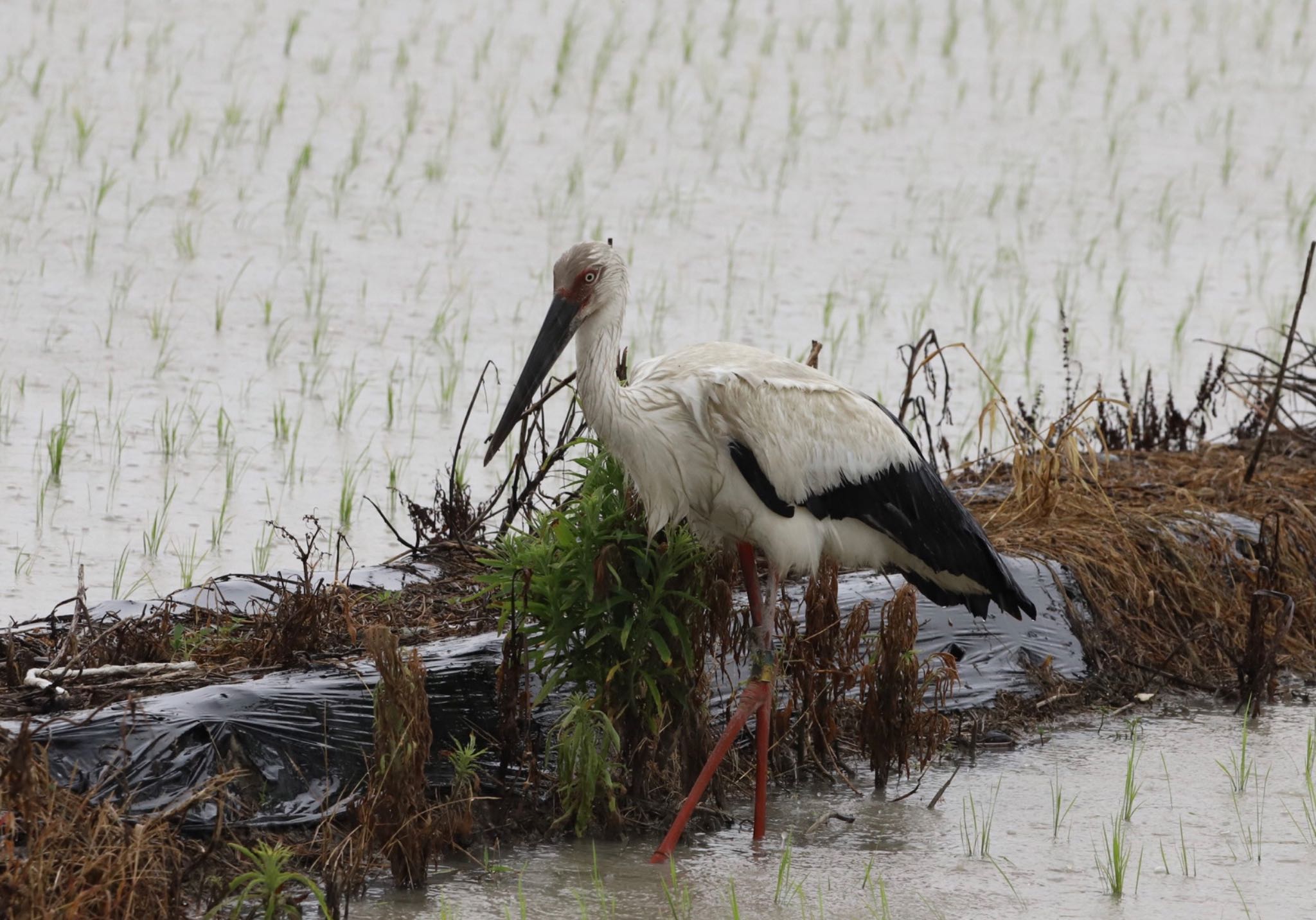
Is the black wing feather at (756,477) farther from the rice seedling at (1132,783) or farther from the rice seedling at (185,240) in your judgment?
the rice seedling at (185,240)

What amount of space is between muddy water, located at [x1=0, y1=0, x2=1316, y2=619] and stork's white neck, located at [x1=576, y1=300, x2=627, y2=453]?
6.35ft

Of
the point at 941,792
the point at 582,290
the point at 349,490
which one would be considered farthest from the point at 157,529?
the point at 941,792

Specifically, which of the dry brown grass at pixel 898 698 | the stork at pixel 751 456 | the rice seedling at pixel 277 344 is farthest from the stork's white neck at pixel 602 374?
the rice seedling at pixel 277 344

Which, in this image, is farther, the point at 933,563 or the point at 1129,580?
the point at 1129,580

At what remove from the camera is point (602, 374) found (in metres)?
4.38

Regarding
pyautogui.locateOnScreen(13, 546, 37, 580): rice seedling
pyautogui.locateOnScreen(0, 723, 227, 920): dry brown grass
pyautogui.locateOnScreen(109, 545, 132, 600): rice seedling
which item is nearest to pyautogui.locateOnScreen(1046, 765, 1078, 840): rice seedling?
pyautogui.locateOnScreen(0, 723, 227, 920): dry brown grass

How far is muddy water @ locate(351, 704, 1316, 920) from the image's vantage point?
411cm

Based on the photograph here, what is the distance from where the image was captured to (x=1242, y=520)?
6.38 m

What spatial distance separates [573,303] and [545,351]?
0.14 metres

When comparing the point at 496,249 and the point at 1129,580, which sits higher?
the point at 496,249

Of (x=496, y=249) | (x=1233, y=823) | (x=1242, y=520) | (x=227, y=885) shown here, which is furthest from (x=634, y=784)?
(x=496, y=249)

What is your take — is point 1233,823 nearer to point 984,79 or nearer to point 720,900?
point 720,900

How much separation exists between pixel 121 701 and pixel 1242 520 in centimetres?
410

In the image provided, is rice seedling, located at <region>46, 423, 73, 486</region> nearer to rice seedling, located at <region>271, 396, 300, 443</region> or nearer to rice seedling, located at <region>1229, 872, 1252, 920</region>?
rice seedling, located at <region>271, 396, 300, 443</region>
